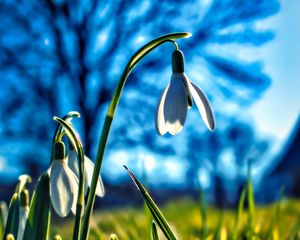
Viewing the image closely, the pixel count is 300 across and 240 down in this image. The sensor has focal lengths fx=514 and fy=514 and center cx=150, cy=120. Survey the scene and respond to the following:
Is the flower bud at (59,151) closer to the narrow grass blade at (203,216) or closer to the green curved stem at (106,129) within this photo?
the green curved stem at (106,129)

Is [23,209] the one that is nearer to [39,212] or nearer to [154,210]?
[39,212]

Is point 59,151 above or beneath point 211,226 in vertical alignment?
beneath

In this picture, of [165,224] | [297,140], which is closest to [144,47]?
[165,224]

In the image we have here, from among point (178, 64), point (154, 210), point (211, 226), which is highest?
point (211, 226)

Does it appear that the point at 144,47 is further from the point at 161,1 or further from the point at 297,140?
the point at 297,140

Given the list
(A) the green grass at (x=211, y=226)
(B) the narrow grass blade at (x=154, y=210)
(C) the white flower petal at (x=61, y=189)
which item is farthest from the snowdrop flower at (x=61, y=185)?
(A) the green grass at (x=211, y=226)

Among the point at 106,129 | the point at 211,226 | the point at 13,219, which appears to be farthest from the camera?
the point at 211,226

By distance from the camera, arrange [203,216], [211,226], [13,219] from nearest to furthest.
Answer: [13,219], [203,216], [211,226]

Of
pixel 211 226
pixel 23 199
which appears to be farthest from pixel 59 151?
pixel 211 226
